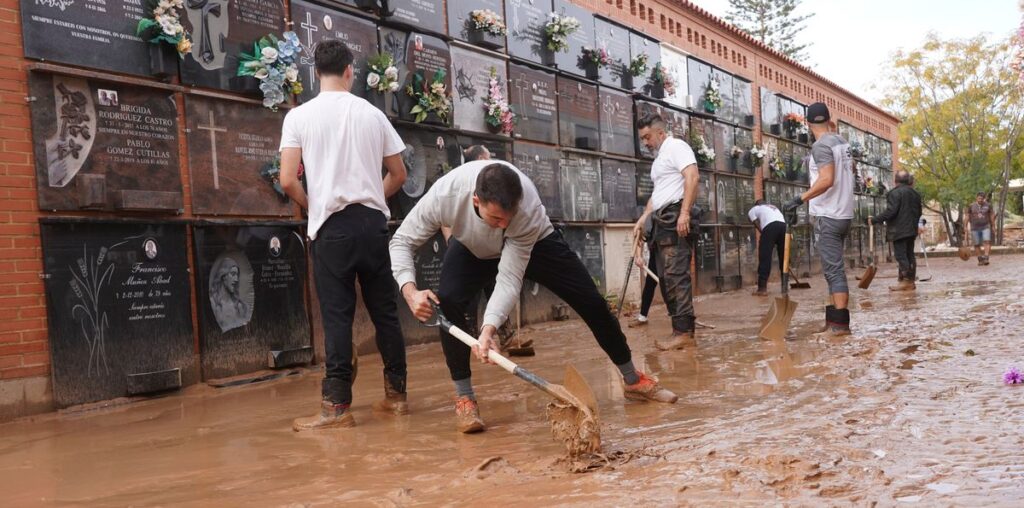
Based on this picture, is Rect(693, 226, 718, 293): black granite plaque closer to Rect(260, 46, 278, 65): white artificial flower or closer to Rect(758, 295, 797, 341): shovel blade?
Rect(758, 295, 797, 341): shovel blade

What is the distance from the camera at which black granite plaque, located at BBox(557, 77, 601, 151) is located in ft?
37.0

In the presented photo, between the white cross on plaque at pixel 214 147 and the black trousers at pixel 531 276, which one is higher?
the white cross on plaque at pixel 214 147

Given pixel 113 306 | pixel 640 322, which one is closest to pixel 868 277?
pixel 640 322

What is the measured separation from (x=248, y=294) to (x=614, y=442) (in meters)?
3.82

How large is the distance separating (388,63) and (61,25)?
119 inches

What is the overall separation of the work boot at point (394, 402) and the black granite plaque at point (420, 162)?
12.2 feet

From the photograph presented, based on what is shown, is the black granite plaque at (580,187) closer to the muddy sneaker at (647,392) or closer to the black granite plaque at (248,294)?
the black granite plaque at (248,294)

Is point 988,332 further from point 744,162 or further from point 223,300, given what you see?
point 744,162

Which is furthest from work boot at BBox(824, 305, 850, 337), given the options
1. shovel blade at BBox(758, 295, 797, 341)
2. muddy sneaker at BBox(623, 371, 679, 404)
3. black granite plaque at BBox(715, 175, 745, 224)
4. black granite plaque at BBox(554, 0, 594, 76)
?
black granite plaque at BBox(715, 175, 745, 224)

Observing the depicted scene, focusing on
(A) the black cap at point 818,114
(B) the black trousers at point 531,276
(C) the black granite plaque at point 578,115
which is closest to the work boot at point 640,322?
(A) the black cap at point 818,114

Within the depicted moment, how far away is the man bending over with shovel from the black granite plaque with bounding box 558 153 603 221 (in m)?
6.87

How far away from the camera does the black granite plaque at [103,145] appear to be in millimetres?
5234

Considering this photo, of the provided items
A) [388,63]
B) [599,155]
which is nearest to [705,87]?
[599,155]

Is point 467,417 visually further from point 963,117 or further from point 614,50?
point 963,117
